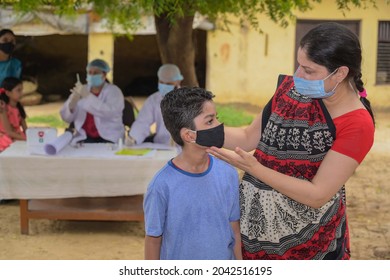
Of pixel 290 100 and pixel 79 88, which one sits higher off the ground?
pixel 290 100

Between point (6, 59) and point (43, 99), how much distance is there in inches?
359

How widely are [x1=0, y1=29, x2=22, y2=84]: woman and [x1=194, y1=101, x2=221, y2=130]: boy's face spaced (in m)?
5.37

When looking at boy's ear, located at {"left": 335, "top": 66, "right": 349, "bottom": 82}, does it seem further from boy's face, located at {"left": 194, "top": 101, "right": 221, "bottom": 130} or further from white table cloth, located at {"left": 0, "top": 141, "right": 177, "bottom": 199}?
white table cloth, located at {"left": 0, "top": 141, "right": 177, "bottom": 199}

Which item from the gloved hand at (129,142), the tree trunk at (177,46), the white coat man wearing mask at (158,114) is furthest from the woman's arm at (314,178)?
the tree trunk at (177,46)

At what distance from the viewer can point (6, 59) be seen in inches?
313

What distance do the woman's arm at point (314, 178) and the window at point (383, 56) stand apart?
13.8 m

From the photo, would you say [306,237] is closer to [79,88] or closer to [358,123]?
[358,123]

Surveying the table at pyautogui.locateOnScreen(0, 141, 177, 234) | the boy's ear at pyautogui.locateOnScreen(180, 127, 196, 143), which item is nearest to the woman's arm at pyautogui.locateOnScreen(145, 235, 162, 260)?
the boy's ear at pyautogui.locateOnScreen(180, 127, 196, 143)

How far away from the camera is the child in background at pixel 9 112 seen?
24.8 feet

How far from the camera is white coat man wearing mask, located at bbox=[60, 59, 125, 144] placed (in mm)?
7000

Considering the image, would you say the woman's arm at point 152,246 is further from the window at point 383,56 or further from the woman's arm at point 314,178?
the window at point 383,56

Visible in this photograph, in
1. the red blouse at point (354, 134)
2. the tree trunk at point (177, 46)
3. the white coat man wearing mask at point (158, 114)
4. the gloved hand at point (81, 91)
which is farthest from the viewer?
the tree trunk at point (177, 46)

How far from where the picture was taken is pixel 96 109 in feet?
23.1

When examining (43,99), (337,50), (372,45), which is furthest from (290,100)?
(43,99)
